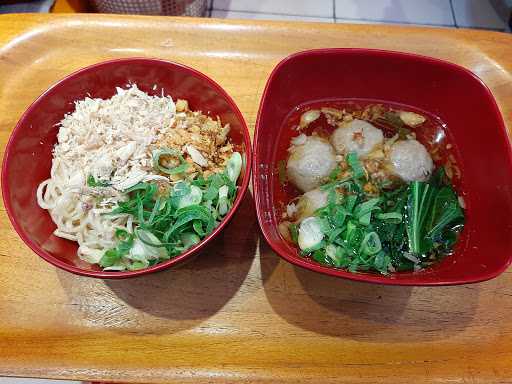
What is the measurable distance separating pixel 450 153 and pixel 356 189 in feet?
1.08

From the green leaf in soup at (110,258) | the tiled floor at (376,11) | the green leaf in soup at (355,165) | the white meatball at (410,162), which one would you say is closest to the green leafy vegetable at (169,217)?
the green leaf in soup at (110,258)

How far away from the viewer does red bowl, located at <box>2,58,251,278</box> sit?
1.00 metres

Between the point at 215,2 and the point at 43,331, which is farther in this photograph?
the point at 215,2

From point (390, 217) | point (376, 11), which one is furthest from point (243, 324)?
point (376, 11)

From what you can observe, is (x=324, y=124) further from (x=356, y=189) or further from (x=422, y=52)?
(x=422, y=52)

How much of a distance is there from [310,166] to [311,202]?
105 millimetres

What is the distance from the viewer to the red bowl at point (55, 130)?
100 centimetres

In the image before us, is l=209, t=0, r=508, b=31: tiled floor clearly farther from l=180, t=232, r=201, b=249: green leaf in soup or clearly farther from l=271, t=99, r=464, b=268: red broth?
l=180, t=232, r=201, b=249: green leaf in soup

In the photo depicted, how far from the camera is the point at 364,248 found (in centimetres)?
105

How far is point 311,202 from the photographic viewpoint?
1144mm

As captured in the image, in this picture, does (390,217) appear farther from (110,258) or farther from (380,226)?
(110,258)

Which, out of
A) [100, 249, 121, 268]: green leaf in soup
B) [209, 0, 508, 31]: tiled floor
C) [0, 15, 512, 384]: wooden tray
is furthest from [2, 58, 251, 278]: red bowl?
[209, 0, 508, 31]: tiled floor

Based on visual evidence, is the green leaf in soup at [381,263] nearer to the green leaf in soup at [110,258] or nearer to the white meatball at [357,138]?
the white meatball at [357,138]

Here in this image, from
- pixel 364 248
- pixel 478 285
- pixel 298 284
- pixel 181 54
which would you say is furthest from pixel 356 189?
pixel 181 54
